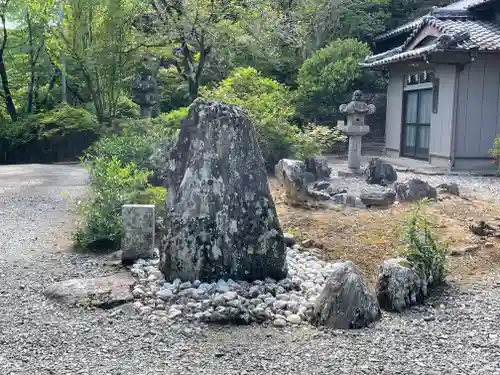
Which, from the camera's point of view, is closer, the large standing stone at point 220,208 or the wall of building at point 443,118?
the large standing stone at point 220,208

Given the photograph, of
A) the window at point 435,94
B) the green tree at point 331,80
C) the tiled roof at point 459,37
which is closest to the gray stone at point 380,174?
the tiled roof at point 459,37

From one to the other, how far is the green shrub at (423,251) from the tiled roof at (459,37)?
26.0 ft

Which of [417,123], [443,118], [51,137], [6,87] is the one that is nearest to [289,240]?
[443,118]

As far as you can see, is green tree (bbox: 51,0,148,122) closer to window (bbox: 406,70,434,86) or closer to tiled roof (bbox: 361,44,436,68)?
tiled roof (bbox: 361,44,436,68)

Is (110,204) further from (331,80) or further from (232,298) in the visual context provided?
(331,80)

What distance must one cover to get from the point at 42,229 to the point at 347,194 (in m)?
4.11

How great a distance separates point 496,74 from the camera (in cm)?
1250

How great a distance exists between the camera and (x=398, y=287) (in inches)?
157

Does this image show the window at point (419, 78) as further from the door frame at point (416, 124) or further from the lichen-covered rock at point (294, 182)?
the lichen-covered rock at point (294, 182)

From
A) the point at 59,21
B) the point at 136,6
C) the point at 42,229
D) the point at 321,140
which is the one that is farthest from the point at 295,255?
the point at 59,21

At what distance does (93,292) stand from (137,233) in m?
0.94

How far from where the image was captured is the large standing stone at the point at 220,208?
13.9ft

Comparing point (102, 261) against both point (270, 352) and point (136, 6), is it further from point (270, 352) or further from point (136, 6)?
point (136, 6)

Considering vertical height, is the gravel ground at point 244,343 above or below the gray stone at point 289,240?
below
